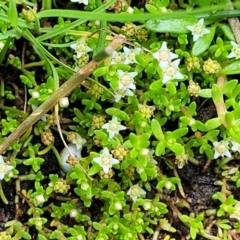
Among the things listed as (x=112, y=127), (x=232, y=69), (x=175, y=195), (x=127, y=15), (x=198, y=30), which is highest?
(x=127, y=15)

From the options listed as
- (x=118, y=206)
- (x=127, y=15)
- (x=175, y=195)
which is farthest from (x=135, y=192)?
(x=127, y=15)

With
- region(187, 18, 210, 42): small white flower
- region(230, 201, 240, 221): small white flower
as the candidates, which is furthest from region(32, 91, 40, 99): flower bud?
region(230, 201, 240, 221): small white flower

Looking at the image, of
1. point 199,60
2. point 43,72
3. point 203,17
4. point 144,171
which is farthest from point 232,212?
point 43,72

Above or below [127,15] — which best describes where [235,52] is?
below

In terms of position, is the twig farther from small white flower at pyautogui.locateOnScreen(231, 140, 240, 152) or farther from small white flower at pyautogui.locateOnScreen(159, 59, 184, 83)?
small white flower at pyautogui.locateOnScreen(231, 140, 240, 152)

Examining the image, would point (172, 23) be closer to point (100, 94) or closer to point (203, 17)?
point (203, 17)

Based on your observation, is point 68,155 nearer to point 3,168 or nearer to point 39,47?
point 3,168

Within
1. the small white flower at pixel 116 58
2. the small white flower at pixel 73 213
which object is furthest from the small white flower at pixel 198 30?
the small white flower at pixel 73 213
